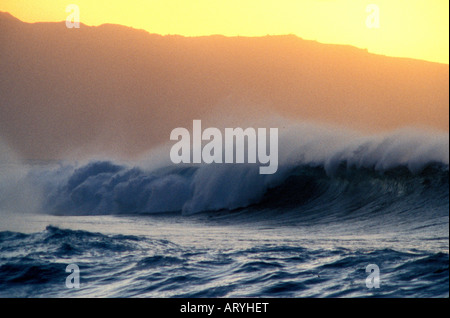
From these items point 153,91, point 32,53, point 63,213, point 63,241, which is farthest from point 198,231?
point 32,53

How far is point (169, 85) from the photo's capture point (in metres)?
21.8

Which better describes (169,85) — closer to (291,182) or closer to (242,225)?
(291,182)

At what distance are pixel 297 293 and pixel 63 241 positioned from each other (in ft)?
11.8

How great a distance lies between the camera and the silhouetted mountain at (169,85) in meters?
16.3

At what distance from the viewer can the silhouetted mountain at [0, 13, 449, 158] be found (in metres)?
16.3

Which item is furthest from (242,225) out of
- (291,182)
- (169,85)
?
(169,85)

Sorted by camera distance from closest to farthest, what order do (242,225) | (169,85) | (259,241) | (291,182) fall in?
(259,241) → (242,225) → (291,182) → (169,85)

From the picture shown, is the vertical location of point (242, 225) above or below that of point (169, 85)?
below

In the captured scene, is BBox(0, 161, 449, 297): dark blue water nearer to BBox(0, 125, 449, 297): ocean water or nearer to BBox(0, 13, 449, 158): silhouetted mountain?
BBox(0, 125, 449, 297): ocean water

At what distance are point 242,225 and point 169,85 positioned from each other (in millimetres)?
12935

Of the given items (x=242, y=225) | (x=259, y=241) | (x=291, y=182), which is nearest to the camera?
(x=259, y=241)

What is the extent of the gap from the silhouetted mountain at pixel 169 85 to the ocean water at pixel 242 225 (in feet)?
12.6

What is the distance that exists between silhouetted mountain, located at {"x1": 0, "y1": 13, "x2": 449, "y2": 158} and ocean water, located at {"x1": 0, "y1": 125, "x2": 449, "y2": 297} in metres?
3.85

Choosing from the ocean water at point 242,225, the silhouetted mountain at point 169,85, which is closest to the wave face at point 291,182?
the ocean water at point 242,225
